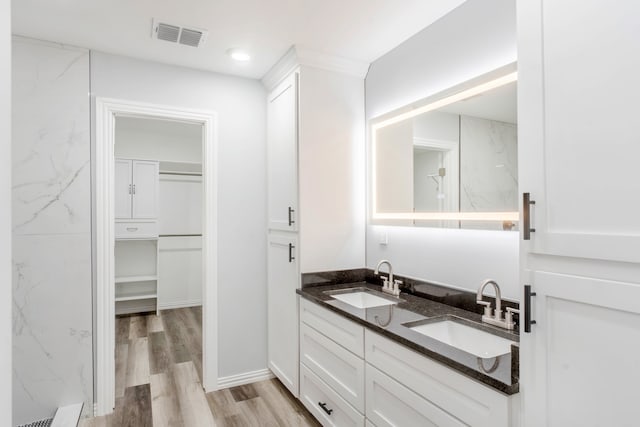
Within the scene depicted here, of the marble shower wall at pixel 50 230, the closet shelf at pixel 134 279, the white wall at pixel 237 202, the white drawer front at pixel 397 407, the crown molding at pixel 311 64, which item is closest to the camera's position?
the white drawer front at pixel 397 407

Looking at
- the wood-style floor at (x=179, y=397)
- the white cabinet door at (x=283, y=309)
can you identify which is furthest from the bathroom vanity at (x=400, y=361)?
the wood-style floor at (x=179, y=397)

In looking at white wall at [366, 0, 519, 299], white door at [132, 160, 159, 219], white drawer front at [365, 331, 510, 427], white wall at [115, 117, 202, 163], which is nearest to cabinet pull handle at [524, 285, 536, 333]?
white drawer front at [365, 331, 510, 427]

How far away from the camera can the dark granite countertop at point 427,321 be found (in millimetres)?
1187

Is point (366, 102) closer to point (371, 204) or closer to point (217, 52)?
point (371, 204)

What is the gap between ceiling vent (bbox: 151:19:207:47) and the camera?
2195mm

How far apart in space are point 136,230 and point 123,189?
1.78 ft

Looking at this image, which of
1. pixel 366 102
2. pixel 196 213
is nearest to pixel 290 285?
pixel 366 102

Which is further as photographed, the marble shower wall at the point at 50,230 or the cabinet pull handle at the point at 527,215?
the marble shower wall at the point at 50,230

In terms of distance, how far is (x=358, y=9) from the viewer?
6.60 ft

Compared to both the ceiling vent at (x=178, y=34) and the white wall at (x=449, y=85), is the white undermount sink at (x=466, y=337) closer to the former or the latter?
the white wall at (x=449, y=85)

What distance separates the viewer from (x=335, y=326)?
2.10 meters

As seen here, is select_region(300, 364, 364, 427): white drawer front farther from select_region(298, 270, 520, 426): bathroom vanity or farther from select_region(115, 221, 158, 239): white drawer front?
select_region(115, 221, 158, 239): white drawer front

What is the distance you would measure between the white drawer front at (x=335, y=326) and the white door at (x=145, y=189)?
3.13 meters

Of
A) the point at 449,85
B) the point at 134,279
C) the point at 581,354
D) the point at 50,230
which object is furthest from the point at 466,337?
the point at 134,279
